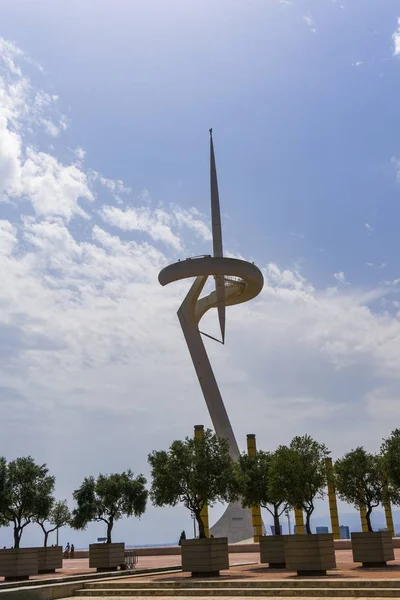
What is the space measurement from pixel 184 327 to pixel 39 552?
23.3 m

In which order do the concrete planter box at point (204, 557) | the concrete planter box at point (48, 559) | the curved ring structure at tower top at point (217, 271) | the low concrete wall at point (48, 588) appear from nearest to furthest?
the low concrete wall at point (48, 588) → the concrete planter box at point (204, 557) → the concrete planter box at point (48, 559) → the curved ring structure at tower top at point (217, 271)

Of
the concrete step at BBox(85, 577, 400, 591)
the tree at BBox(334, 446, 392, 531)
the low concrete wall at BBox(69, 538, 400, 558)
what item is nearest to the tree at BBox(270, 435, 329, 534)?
the tree at BBox(334, 446, 392, 531)

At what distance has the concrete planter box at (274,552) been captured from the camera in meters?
26.7

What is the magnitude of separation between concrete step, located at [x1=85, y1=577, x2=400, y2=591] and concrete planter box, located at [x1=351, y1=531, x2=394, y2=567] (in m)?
4.79

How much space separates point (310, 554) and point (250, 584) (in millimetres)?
Answer: 3159

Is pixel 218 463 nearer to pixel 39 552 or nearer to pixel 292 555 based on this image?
pixel 292 555

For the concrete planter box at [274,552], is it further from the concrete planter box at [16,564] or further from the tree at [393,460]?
the concrete planter box at [16,564]

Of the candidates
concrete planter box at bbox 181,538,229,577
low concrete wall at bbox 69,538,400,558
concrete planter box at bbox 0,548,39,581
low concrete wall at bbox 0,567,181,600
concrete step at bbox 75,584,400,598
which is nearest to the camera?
concrete step at bbox 75,584,400,598

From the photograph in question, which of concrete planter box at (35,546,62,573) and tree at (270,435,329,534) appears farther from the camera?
concrete planter box at (35,546,62,573)

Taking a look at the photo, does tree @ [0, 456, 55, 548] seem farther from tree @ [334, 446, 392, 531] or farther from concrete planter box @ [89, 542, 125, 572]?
tree @ [334, 446, 392, 531]

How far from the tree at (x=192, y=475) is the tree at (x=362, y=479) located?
4.71 meters

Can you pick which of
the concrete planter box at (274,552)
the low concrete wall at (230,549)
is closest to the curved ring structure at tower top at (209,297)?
the low concrete wall at (230,549)

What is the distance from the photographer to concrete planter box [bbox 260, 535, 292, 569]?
2670 cm

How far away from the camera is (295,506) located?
26531mm
